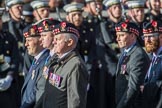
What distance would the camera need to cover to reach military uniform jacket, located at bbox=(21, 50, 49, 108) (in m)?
8.14

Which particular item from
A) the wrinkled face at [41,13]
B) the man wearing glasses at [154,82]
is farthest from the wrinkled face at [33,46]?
the wrinkled face at [41,13]

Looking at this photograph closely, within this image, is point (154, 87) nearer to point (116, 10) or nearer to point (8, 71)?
point (8, 71)

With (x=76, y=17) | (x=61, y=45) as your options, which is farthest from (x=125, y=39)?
(x=76, y=17)

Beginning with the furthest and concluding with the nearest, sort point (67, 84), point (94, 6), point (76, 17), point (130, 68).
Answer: point (94, 6) < point (76, 17) < point (130, 68) < point (67, 84)

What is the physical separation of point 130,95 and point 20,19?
13.2ft

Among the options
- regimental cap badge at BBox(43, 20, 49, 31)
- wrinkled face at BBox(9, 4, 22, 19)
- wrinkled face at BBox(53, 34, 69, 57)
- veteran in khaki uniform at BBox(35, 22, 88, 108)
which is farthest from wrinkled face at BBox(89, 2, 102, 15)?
wrinkled face at BBox(53, 34, 69, 57)

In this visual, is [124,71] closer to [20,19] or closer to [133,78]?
[133,78]

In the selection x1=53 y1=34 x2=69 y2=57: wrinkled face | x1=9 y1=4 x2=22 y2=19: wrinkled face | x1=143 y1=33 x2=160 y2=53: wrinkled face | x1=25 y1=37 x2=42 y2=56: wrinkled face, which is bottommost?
x1=9 y1=4 x2=22 y2=19: wrinkled face

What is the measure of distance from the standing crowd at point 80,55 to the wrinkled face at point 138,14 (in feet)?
0.06

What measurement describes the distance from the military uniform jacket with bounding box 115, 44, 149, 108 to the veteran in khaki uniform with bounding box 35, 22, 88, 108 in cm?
119

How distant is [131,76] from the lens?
8438 millimetres

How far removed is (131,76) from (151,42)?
0.60 m

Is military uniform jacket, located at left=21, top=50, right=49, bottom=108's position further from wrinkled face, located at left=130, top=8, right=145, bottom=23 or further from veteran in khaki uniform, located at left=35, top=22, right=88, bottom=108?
wrinkled face, located at left=130, top=8, right=145, bottom=23

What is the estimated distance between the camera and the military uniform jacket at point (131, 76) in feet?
27.4
